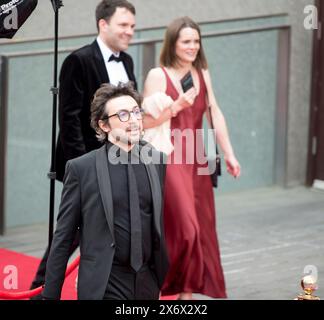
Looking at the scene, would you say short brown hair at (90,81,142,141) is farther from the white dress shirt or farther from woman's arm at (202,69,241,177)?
woman's arm at (202,69,241,177)

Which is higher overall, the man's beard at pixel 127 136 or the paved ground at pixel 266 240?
the man's beard at pixel 127 136

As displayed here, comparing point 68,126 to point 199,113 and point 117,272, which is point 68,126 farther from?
point 117,272

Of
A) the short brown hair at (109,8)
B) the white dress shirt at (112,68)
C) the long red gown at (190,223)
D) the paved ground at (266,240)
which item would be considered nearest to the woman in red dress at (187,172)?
the long red gown at (190,223)

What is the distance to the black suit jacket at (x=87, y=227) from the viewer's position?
594cm

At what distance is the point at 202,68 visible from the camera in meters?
8.27

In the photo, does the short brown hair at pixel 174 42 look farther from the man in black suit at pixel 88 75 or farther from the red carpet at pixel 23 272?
the red carpet at pixel 23 272

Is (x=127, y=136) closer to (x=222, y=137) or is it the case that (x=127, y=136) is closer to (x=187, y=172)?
(x=187, y=172)

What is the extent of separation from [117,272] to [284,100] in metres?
6.22

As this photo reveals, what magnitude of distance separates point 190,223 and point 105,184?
6.49ft

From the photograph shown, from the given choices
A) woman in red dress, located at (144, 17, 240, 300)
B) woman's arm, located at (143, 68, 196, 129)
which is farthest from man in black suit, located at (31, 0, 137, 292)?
woman in red dress, located at (144, 17, 240, 300)

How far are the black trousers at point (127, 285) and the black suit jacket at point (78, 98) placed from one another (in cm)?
190

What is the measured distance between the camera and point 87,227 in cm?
599

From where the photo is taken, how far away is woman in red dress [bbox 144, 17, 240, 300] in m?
7.92
